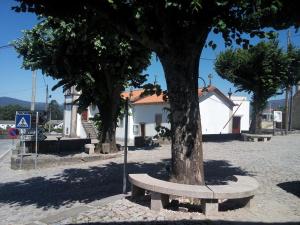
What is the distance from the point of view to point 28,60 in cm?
1864

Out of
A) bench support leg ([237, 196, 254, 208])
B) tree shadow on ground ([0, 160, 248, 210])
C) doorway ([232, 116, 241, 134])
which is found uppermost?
doorway ([232, 116, 241, 134])

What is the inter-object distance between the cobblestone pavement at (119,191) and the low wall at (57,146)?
2819 millimetres

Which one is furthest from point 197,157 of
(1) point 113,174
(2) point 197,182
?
(1) point 113,174

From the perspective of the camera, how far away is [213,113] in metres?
37.0

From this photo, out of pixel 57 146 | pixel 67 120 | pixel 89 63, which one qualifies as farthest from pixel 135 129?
pixel 89 63

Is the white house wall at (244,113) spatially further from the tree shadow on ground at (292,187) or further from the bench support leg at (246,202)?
the bench support leg at (246,202)

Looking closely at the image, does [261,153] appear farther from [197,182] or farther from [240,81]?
[197,182]

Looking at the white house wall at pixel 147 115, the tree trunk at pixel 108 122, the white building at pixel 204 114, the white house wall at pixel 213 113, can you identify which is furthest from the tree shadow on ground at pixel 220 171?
the white house wall at pixel 147 115

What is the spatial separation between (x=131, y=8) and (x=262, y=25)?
280cm

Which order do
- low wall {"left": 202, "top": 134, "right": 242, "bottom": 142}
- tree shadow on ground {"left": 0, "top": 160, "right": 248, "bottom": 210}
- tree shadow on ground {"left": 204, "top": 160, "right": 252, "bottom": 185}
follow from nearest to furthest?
1. tree shadow on ground {"left": 0, "top": 160, "right": 248, "bottom": 210}
2. tree shadow on ground {"left": 204, "top": 160, "right": 252, "bottom": 185}
3. low wall {"left": 202, "top": 134, "right": 242, "bottom": 142}

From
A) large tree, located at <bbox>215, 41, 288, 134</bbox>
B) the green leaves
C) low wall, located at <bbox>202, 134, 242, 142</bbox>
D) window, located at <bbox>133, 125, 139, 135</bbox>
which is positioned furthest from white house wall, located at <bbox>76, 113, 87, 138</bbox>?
the green leaves

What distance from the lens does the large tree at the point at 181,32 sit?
754 cm

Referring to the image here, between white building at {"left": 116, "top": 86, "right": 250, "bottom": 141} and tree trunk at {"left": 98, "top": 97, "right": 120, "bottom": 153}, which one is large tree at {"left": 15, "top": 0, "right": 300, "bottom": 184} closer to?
tree trunk at {"left": 98, "top": 97, "right": 120, "bottom": 153}

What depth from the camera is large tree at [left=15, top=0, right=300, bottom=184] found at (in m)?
7.54
